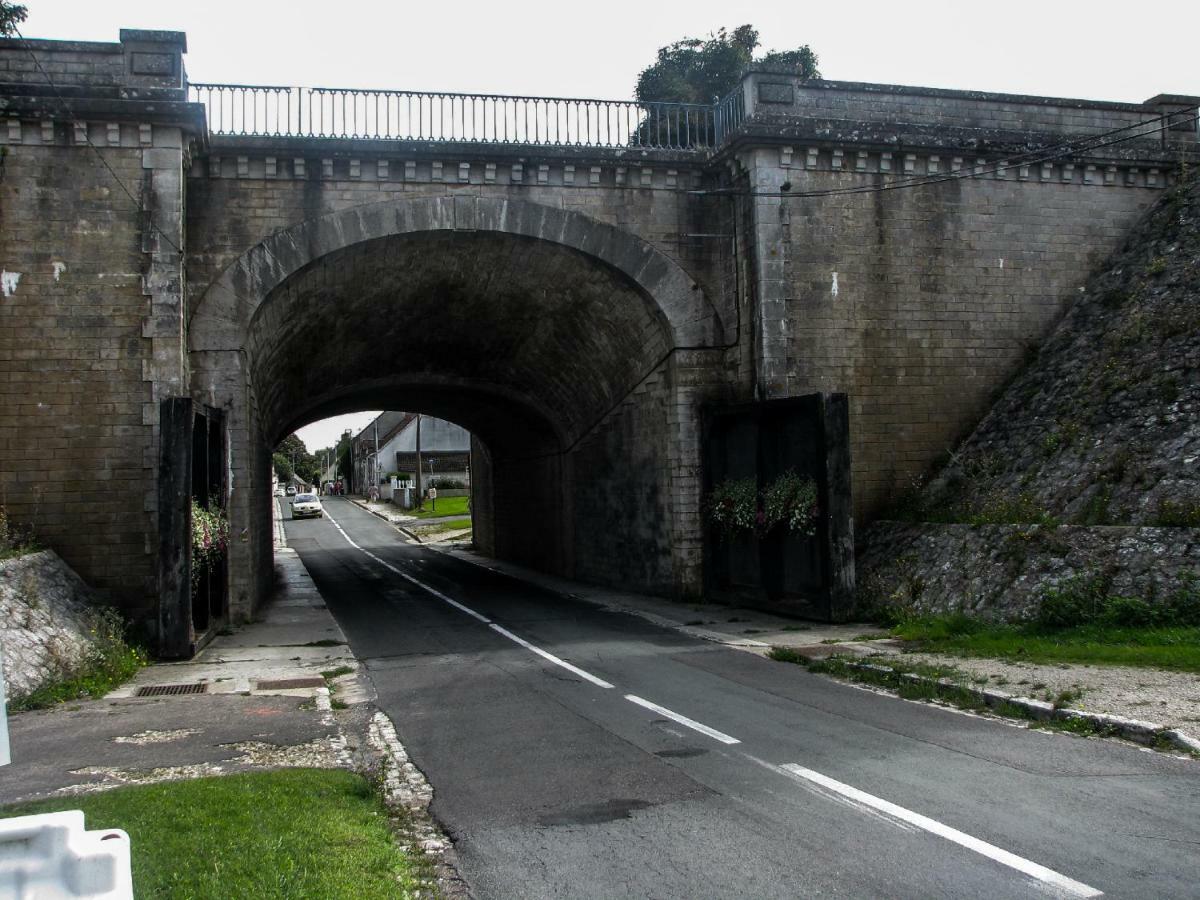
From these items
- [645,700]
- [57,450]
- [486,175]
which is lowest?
[645,700]

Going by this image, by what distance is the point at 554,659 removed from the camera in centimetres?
1225

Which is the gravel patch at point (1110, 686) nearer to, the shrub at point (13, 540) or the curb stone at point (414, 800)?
the curb stone at point (414, 800)

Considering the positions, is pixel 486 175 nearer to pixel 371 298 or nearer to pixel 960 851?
pixel 371 298

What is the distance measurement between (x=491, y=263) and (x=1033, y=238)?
33.4ft

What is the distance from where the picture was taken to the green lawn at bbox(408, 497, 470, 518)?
56812 mm

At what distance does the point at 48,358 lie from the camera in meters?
14.4

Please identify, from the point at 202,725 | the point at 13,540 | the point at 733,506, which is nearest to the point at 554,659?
the point at 202,725

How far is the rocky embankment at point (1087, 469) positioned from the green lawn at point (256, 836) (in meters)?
9.38

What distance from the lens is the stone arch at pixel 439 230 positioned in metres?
15.9

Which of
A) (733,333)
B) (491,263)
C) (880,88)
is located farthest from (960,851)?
(880,88)

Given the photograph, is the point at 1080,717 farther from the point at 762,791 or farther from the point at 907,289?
the point at 907,289

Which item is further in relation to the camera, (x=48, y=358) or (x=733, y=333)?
(x=733, y=333)

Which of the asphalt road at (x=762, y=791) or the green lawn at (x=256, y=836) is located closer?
the green lawn at (x=256, y=836)

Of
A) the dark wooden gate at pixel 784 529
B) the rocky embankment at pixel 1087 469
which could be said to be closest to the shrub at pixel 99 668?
the dark wooden gate at pixel 784 529
